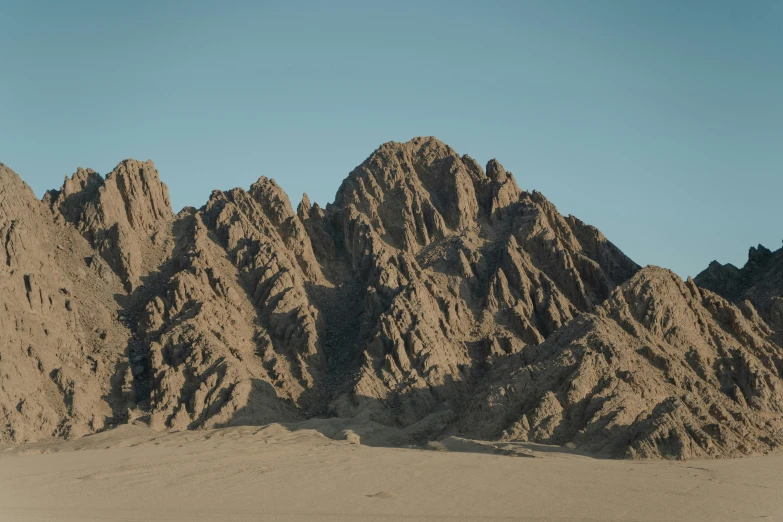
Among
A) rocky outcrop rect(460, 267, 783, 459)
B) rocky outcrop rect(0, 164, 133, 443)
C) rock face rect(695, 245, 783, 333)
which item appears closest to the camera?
rocky outcrop rect(460, 267, 783, 459)

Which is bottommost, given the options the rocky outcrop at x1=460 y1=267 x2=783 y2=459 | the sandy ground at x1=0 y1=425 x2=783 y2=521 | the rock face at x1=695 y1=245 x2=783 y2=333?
the sandy ground at x1=0 y1=425 x2=783 y2=521

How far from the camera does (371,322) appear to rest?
75750 millimetres

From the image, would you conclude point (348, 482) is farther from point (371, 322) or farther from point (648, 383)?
point (371, 322)

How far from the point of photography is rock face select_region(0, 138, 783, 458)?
61438 mm

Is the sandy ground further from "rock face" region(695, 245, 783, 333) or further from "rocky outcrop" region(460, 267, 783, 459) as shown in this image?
"rock face" region(695, 245, 783, 333)

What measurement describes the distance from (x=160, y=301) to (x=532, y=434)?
31936mm

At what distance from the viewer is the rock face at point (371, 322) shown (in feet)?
202

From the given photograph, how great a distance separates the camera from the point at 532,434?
5881 cm

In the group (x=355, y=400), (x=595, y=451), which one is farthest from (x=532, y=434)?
(x=355, y=400)

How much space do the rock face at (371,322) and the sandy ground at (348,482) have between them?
4816 millimetres

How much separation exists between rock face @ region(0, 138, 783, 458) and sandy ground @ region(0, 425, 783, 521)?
4.82 m

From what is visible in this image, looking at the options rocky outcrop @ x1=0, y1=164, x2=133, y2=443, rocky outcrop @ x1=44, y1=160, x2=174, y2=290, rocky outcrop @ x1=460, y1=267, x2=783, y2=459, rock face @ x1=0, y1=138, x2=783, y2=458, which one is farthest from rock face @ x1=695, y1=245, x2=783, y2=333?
rocky outcrop @ x1=0, y1=164, x2=133, y2=443

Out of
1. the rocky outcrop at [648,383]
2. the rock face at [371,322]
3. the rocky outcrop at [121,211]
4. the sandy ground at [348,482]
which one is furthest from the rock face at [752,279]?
the rocky outcrop at [121,211]

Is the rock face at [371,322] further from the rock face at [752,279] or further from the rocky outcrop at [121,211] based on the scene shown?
the rock face at [752,279]
